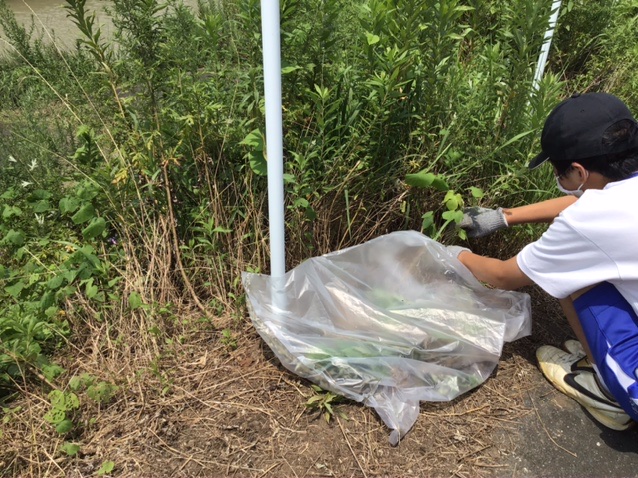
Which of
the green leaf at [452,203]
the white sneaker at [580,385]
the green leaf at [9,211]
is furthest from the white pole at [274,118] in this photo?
the green leaf at [9,211]

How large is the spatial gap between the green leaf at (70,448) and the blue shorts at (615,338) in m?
1.80

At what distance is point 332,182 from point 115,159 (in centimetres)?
97

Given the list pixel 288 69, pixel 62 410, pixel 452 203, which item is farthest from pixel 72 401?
pixel 452 203

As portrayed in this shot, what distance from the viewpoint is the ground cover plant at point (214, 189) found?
A: 69.9 inches

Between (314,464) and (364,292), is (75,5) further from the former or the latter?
(314,464)

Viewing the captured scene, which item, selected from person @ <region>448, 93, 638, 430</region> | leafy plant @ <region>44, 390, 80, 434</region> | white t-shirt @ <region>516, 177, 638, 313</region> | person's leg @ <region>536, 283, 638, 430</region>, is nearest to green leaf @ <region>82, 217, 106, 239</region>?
leafy plant @ <region>44, 390, 80, 434</region>

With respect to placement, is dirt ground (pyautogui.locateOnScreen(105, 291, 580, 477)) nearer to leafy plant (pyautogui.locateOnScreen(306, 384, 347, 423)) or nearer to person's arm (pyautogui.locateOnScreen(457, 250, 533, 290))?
leafy plant (pyautogui.locateOnScreen(306, 384, 347, 423))

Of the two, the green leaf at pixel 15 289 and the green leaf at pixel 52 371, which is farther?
the green leaf at pixel 15 289

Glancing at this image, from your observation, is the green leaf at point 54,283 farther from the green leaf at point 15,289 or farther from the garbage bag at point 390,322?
the garbage bag at point 390,322

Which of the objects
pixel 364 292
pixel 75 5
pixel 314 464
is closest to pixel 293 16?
pixel 75 5

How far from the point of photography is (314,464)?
5.30ft

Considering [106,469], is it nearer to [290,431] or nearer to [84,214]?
[290,431]

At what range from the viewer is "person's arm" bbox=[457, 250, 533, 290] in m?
1.78

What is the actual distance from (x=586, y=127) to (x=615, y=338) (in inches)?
28.7
